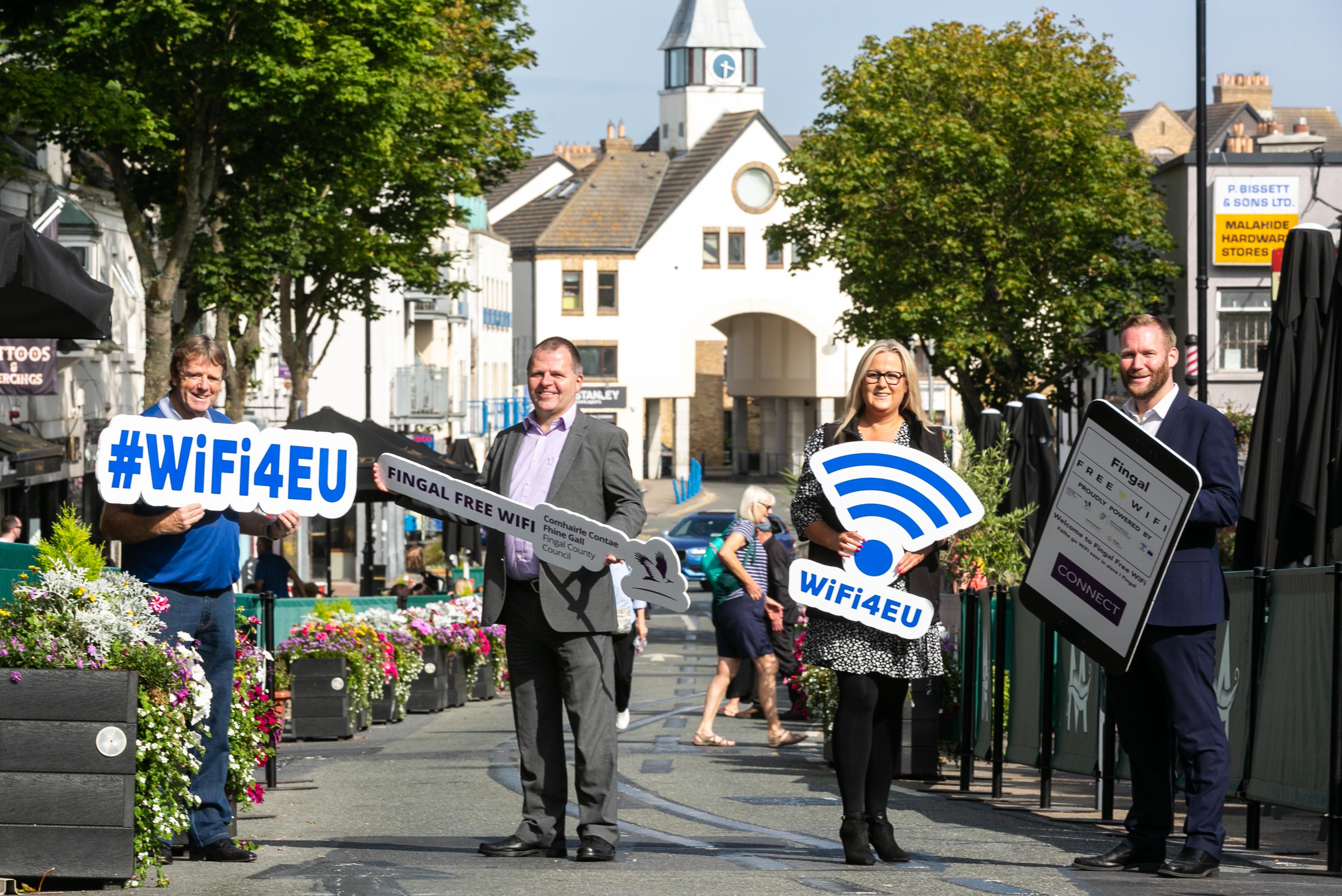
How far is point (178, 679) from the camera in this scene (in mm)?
7023

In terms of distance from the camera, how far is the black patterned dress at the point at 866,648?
7293 mm

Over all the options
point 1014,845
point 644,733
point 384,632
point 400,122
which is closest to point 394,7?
point 400,122

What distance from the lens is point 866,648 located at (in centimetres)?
730

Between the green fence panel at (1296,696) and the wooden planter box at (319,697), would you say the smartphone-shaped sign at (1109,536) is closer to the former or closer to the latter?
the green fence panel at (1296,696)

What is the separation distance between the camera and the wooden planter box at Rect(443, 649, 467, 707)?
19656 mm

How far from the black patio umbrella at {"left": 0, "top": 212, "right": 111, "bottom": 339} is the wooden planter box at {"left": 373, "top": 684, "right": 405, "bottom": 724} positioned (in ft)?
29.1

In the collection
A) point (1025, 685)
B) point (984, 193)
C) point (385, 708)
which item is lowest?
point (385, 708)

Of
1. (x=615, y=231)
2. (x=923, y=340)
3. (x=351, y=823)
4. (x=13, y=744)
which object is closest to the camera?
(x=13, y=744)

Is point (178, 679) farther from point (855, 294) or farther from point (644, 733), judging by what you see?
point (855, 294)

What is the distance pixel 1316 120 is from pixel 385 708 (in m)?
93.8

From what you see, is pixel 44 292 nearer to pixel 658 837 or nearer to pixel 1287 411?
pixel 658 837

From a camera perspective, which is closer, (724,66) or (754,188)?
(754,188)

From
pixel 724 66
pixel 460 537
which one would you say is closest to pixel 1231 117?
pixel 724 66

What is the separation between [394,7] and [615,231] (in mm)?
67432
